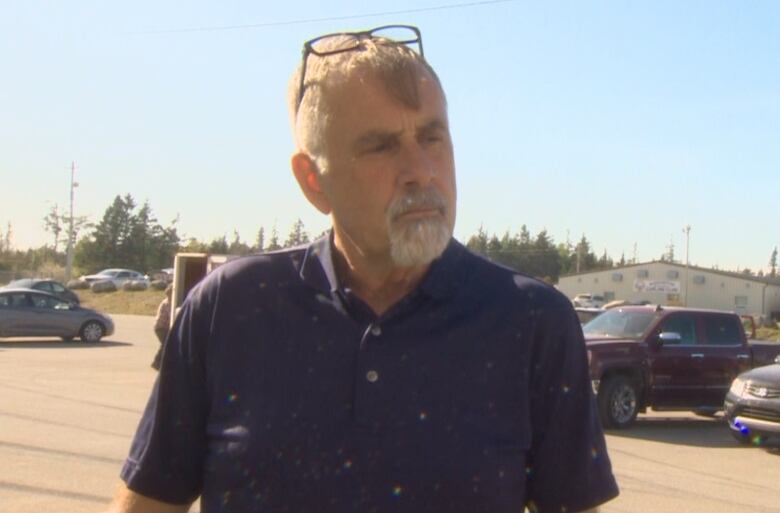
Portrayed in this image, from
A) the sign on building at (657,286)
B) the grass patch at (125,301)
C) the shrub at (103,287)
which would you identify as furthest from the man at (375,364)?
the sign on building at (657,286)

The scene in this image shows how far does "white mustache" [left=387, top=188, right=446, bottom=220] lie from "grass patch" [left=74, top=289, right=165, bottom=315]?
4917cm

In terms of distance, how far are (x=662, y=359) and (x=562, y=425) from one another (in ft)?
45.4

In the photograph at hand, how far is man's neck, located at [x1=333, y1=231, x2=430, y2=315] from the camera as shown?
241 centimetres

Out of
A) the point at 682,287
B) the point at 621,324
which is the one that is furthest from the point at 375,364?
the point at 682,287

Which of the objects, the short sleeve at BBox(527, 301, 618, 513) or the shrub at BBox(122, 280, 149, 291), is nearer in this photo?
the short sleeve at BBox(527, 301, 618, 513)

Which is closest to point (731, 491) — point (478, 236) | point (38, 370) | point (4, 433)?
point (4, 433)

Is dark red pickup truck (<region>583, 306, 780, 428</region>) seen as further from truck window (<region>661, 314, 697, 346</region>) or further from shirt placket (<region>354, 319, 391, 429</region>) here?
shirt placket (<region>354, 319, 391, 429</region>)

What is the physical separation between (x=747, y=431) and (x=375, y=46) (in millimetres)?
12459

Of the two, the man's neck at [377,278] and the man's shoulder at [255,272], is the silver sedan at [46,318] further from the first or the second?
the man's neck at [377,278]

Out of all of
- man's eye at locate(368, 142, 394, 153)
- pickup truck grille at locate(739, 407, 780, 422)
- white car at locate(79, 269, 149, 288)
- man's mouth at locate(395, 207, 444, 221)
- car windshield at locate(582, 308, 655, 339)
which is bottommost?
pickup truck grille at locate(739, 407, 780, 422)

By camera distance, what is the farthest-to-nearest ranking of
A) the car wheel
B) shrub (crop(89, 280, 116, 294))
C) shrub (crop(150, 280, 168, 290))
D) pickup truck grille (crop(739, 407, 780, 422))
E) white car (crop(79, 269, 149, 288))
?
white car (crop(79, 269, 149, 288))
shrub (crop(89, 280, 116, 294))
shrub (crop(150, 280, 168, 290))
the car wheel
pickup truck grille (crop(739, 407, 780, 422))

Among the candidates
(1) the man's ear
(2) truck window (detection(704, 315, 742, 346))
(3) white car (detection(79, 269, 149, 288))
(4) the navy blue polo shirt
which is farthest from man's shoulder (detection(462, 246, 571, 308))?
(3) white car (detection(79, 269, 149, 288))

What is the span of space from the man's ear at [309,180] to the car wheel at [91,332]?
1120 inches

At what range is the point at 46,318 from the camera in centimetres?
2916
